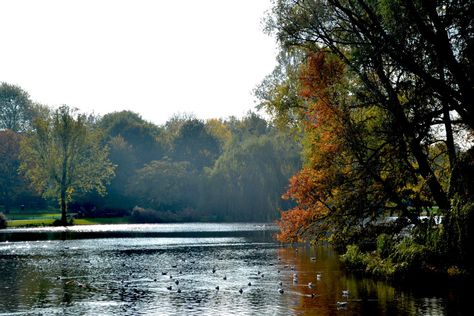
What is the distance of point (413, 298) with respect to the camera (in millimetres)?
26234

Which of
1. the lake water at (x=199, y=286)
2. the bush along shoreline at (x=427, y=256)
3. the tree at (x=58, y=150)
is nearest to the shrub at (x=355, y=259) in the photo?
the lake water at (x=199, y=286)

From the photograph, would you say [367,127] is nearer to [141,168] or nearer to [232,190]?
[232,190]

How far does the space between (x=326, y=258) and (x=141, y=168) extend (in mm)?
97851

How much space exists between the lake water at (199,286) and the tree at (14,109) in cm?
11231

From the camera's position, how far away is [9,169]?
123125 mm

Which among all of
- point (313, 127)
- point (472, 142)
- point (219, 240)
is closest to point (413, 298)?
point (472, 142)

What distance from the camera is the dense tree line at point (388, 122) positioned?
27250mm

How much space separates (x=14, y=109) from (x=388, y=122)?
471 ft

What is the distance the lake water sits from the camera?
24.6 metres

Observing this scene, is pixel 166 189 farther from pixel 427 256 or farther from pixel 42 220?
pixel 427 256

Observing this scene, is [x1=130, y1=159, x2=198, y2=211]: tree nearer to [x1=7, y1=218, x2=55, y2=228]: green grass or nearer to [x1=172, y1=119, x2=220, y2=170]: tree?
[x1=172, y1=119, x2=220, y2=170]: tree

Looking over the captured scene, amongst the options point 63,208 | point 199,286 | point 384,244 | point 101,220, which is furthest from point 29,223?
point 384,244

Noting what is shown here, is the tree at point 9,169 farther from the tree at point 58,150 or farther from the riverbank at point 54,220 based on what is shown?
the riverbank at point 54,220

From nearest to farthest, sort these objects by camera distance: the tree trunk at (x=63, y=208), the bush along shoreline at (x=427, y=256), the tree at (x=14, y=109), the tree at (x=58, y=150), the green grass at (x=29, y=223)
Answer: the bush along shoreline at (x=427, y=256) → the green grass at (x=29, y=223) → the tree trunk at (x=63, y=208) → the tree at (x=58, y=150) → the tree at (x=14, y=109)
